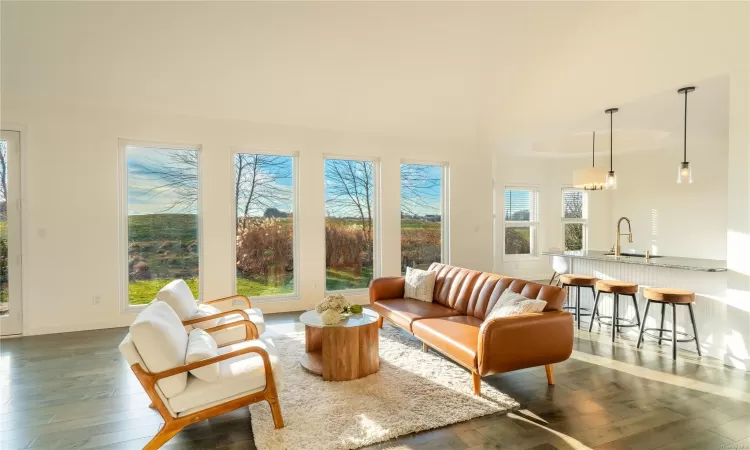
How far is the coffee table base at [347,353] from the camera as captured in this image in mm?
3494

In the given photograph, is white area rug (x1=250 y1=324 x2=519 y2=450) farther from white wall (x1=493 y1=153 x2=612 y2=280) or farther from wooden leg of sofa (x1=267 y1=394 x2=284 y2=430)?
white wall (x1=493 y1=153 x2=612 y2=280)

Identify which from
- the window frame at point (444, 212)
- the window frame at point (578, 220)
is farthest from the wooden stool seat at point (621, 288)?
Answer: the window frame at point (578, 220)

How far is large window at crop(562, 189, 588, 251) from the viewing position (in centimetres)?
938

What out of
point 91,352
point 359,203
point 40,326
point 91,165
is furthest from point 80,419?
point 359,203

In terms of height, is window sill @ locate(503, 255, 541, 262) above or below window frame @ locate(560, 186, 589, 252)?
below

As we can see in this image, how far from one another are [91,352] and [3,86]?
3.43 meters

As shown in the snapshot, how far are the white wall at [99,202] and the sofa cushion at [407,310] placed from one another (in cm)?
203

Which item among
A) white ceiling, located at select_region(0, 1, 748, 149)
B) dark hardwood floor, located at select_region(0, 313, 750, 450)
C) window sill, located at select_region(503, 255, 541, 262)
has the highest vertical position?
white ceiling, located at select_region(0, 1, 748, 149)

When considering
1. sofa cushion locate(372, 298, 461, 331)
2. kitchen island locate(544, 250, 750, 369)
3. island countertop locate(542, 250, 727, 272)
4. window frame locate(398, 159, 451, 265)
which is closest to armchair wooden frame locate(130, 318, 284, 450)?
sofa cushion locate(372, 298, 461, 331)

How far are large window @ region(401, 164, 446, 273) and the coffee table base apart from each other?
12.0 feet

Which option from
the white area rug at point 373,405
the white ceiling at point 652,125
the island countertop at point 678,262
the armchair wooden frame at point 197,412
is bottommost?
the white area rug at point 373,405

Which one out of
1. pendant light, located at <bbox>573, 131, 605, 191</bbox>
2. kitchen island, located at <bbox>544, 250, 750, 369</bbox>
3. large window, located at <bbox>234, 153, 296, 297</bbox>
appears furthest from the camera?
large window, located at <bbox>234, 153, 296, 297</bbox>

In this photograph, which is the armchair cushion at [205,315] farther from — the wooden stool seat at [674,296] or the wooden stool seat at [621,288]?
the wooden stool seat at [674,296]

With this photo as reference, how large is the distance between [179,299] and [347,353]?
1.65m
